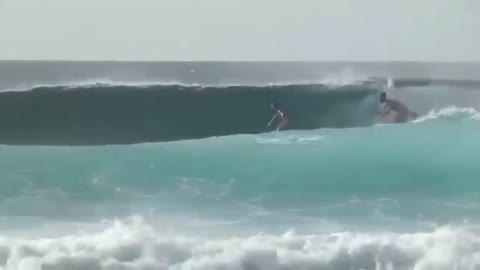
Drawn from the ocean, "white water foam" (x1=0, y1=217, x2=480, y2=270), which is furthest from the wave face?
"white water foam" (x1=0, y1=217, x2=480, y2=270)

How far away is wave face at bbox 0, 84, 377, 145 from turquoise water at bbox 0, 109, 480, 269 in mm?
24

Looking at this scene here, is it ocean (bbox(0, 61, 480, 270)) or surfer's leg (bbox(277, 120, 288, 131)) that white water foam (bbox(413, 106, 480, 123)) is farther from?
surfer's leg (bbox(277, 120, 288, 131))

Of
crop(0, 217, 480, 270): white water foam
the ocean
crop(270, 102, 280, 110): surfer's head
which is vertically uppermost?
crop(270, 102, 280, 110): surfer's head

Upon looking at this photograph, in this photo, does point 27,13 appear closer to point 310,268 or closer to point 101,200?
point 101,200

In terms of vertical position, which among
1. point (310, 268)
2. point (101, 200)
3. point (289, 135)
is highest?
point (289, 135)

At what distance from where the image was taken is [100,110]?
1259 millimetres

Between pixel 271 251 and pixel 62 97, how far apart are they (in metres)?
0.46

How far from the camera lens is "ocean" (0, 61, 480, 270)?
3.92ft

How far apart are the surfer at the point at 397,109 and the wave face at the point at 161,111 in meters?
0.02

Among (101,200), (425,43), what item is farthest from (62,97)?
(425,43)

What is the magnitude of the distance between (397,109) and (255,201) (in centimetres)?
31

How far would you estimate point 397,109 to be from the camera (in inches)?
49.8

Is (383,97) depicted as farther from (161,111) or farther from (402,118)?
(161,111)

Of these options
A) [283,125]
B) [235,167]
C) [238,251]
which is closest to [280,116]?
[283,125]
